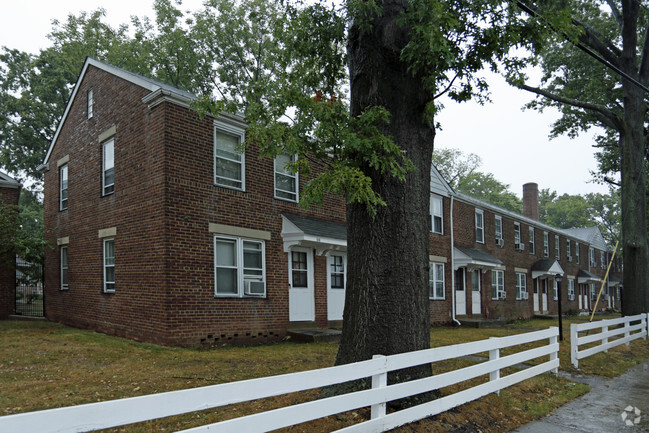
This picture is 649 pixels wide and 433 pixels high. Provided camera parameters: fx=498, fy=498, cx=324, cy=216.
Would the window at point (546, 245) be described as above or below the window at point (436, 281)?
above

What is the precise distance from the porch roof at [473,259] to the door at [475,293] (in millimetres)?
494

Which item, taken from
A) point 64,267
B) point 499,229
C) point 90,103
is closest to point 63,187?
point 64,267

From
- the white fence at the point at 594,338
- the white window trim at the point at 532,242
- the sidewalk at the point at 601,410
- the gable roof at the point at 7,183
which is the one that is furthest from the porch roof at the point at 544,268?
the gable roof at the point at 7,183

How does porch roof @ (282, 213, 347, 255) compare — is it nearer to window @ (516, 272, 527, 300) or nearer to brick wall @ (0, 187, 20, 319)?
brick wall @ (0, 187, 20, 319)

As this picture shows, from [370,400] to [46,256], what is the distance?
17.5 metres

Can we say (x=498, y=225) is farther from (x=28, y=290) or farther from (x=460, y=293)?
(x=28, y=290)

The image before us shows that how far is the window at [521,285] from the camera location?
2945 cm

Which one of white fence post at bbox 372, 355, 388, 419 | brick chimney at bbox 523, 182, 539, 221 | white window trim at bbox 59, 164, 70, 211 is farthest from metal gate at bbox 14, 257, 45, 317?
brick chimney at bbox 523, 182, 539, 221

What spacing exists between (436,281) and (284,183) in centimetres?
995

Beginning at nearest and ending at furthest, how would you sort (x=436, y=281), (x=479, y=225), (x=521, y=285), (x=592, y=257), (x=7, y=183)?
(x=7, y=183) → (x=436, y=281) → (x=479, y=225) → (x=521, y=285) → (x=592, y=257)

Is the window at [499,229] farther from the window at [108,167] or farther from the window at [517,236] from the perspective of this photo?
the window at [108,167]

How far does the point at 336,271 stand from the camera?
1691cm

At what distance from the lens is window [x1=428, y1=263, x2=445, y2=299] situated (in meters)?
22.0

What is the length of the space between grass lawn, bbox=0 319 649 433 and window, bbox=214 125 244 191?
14.8 feet
